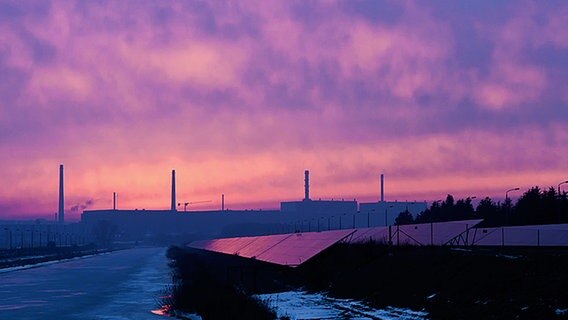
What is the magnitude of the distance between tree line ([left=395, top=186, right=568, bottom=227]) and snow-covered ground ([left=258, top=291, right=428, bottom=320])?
2287cm

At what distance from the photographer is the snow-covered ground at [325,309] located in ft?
111

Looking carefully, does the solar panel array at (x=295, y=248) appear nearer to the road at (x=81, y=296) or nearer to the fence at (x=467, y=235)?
the fence at (x=467, y=235)

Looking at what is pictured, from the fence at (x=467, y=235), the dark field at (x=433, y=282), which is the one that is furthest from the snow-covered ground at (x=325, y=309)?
the fence at (x=467, y=235)

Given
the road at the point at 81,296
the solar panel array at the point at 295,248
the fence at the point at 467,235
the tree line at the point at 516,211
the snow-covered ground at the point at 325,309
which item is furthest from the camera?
the tree line at the point at 516,211

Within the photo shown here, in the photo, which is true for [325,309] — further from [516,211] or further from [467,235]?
[516,211]

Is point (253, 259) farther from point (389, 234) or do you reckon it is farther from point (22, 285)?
point (22, 285)

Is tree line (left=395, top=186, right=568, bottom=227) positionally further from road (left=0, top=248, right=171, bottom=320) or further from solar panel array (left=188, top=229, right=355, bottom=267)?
road (left=0, top=248, right=171, bottom=320)

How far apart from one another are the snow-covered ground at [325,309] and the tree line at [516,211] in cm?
2287

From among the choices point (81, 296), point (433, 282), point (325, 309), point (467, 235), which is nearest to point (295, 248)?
point (467, 235)

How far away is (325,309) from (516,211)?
5774 centimetres

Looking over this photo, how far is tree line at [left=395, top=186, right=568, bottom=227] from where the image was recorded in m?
77.7

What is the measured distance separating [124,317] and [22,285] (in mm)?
33726

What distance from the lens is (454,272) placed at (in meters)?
37.5

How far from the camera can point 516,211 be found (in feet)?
297
